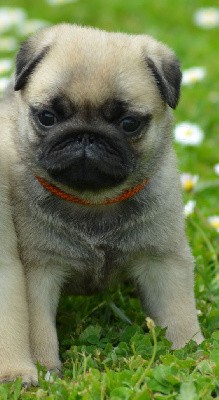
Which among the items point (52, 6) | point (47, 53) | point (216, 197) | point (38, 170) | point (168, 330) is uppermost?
point (47, 53)

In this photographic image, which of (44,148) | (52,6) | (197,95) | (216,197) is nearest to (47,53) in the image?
(44,148)

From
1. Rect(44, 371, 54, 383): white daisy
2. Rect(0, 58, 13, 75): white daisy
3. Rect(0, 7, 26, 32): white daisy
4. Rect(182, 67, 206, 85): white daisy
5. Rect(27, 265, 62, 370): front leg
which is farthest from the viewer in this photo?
Rect(0, 7, 26, 32): white daisy

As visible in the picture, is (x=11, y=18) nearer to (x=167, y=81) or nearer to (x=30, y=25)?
(x=30, y=25)

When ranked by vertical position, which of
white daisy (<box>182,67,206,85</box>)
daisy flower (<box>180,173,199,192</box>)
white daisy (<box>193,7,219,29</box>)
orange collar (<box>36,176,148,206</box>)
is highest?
orange collar (<box>36,176,148,206</box>)

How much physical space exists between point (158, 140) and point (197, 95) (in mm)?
3068

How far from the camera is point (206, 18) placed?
9.17 meters

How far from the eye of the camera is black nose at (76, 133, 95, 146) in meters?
4.04

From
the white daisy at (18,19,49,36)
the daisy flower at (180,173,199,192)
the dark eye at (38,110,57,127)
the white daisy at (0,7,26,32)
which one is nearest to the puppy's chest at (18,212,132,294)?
the dark eye at (38,110,57,127)

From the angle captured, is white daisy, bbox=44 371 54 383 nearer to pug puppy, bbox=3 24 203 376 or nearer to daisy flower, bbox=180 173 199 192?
pug puppy, bbox=3 24 203 376

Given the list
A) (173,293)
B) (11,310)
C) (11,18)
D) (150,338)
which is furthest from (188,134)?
(11,18)

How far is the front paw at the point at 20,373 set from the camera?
13.2ft

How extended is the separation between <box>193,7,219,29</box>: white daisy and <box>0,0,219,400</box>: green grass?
149 cm

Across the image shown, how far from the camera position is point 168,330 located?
4492mm

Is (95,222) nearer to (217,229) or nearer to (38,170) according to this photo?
(38,170)
